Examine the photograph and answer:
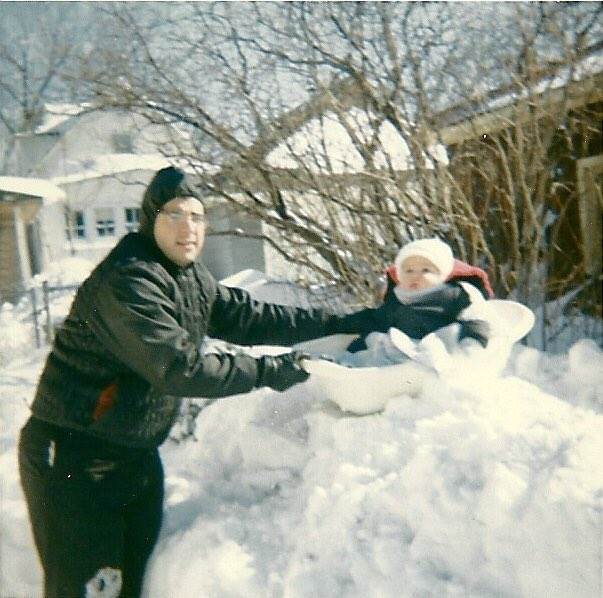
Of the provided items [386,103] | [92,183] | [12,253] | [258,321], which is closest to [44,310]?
[12,253]

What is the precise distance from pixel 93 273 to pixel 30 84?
2.11 meters

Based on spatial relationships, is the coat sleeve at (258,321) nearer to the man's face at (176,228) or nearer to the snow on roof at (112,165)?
the man's face at (176,228)

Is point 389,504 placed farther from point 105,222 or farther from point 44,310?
point 105,222

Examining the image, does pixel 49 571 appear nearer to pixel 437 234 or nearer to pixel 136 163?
pixel 437 234

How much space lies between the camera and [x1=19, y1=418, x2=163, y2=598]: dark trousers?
1.82 meters

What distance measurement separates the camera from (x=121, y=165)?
569cm

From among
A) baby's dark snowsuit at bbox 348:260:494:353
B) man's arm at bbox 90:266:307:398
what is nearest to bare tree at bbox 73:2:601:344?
baby's dark snowsuit at bbox 348:260:494:353

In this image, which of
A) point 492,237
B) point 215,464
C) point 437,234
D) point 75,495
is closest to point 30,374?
point 215,464

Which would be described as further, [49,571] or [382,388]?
[382,388]

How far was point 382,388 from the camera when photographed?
2443 millimetres

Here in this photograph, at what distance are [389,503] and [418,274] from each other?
1.15 m

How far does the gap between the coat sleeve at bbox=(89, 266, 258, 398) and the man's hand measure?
0.55 ft

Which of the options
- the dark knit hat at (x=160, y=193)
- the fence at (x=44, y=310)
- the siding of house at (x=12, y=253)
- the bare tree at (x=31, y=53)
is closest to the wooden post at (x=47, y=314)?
the fence at (x=44, y=310)

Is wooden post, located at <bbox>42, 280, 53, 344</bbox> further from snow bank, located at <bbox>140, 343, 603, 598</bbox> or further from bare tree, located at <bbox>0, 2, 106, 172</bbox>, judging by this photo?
snow bank, located at <bbox>140, 343, 603, 598</bbox>
